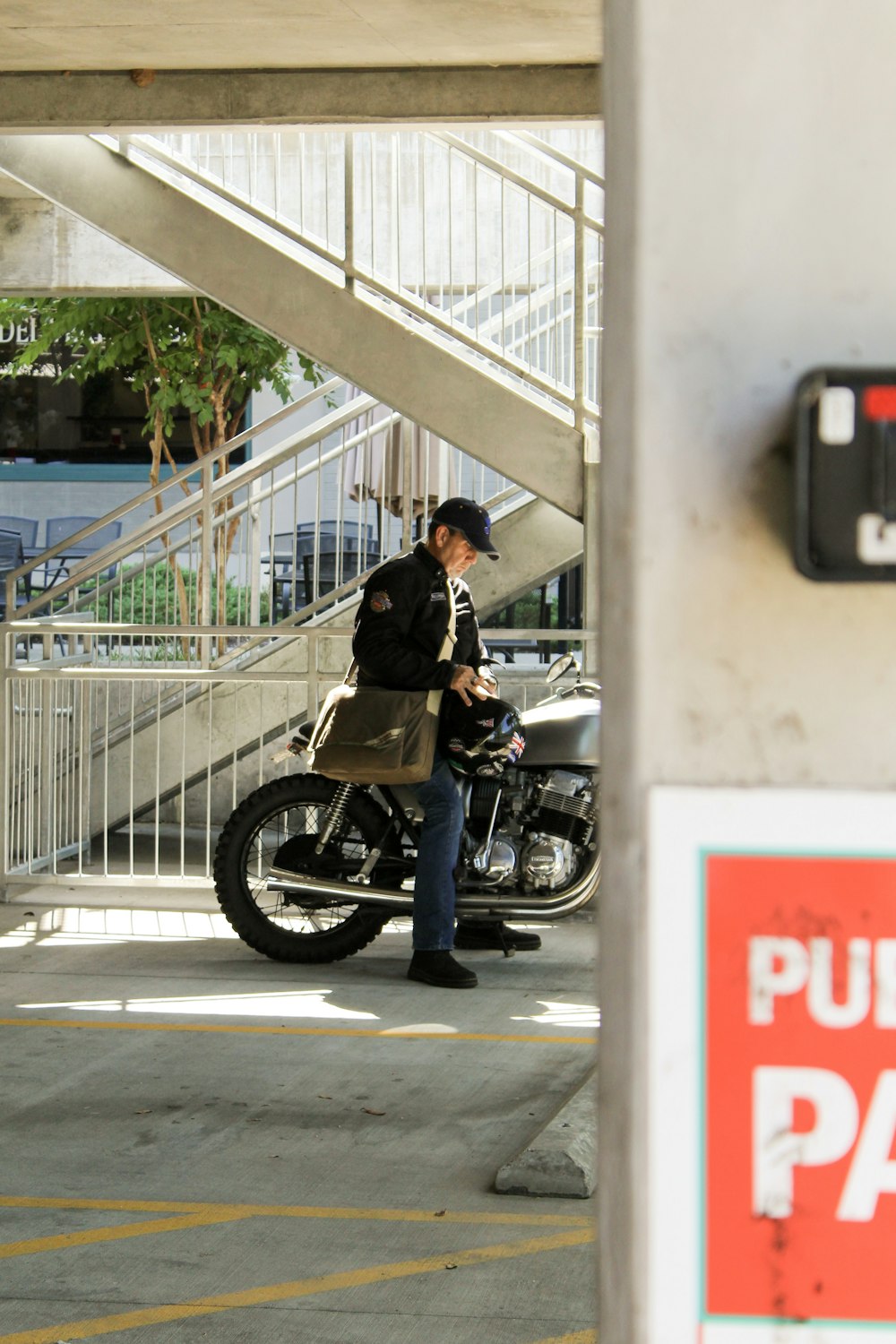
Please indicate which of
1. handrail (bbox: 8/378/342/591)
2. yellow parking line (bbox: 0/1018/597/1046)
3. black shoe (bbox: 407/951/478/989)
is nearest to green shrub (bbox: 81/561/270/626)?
handrail (bbox: 8/378/342/591)

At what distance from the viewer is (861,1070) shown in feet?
4.67

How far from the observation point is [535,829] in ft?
24.9

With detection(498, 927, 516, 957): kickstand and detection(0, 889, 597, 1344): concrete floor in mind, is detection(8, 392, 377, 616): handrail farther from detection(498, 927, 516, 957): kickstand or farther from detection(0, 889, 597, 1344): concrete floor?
detection(498, 927, 516, 957): kickstand

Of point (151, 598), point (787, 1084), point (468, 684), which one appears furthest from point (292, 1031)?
point (787, 1084)

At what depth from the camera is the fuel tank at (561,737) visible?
7.56 m

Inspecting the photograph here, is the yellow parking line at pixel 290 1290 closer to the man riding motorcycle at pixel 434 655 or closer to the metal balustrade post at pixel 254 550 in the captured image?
the man riding motorcycle at pixel 434 655

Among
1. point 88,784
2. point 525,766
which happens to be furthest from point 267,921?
point 88,784

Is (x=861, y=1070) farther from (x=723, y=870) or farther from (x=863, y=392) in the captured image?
(x=863, y=392)

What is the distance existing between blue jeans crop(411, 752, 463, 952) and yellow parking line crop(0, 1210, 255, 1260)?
2737 mm

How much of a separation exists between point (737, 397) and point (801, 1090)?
630 millimetres

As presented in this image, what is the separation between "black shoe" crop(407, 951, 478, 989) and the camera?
739 centimetres

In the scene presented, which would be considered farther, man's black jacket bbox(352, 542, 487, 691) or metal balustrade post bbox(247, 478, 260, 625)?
metal balustrade post bbox(247, 478, 260, 625)

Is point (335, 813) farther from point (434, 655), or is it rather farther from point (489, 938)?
point (489, 938)

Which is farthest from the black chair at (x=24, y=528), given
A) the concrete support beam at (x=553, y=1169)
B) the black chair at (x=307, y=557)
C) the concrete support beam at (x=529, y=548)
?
the concrete support beam at (x=553, y=1169)
